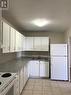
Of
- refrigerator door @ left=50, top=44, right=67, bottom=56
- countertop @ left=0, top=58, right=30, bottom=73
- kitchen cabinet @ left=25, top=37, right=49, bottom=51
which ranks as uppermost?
kitchen cabinet @ left=25, top=37, right=49, bottom=51

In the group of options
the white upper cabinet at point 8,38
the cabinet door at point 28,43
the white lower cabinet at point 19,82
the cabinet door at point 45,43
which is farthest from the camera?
the cabinet door at point 28,43

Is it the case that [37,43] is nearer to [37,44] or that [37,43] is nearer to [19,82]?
[37,44]

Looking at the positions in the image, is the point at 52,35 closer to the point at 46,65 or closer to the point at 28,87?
the point at 46,65

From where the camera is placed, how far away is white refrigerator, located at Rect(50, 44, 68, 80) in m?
5.33

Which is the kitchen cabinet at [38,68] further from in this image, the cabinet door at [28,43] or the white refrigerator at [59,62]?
the cabinet door at [28,43]

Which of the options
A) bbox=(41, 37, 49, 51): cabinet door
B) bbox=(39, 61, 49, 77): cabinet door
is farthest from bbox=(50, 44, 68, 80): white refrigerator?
bbox=(41, 37, 49, 51): cabinet door

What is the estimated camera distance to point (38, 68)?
5820 mm

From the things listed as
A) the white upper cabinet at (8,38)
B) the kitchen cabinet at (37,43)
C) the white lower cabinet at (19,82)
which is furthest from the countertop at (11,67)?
the kitchen cabinet at (37,43)

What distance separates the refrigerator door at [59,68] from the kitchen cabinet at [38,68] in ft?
1.44

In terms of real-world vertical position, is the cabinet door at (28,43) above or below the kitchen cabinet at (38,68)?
above

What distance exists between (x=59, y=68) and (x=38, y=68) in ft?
3.34

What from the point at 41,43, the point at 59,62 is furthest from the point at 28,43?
the point at 59,62

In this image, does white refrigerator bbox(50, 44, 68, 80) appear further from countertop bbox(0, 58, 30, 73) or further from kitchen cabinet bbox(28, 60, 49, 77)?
countertop bbox(0, 58, 30, 73)

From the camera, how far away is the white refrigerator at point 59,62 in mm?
5328
